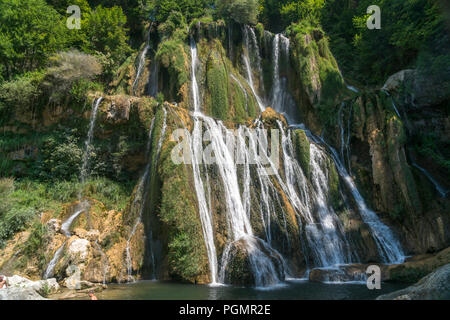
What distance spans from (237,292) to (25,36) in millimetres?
21019

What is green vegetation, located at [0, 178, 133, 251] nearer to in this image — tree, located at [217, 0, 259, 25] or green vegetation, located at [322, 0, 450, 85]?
tree, located at [217, 0, 259, 25]

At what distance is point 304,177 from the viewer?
50.3ft

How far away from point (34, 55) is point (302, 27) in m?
20.0

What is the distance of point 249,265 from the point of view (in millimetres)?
10883

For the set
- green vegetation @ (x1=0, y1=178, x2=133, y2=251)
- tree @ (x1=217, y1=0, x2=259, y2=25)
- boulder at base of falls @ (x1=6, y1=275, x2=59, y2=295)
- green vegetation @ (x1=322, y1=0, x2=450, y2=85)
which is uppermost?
tree @ (x1=217, y1=0, x2=259, y2=25)

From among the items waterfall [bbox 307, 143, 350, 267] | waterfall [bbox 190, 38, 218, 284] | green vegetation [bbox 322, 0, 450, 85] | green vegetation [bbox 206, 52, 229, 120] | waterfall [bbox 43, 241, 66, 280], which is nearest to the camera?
waterfall [bbox 43, 241, 66, 280]

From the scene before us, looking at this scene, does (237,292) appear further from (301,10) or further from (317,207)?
(301,10)

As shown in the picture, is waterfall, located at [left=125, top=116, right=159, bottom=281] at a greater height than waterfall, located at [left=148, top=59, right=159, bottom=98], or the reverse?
waterfall, located at [left=148, top=59, right=159, bottom=98]

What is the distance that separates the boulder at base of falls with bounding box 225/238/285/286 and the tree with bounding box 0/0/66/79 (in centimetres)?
1818

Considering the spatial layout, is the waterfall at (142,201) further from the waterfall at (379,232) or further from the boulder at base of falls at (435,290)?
the waterfall at (379,232)

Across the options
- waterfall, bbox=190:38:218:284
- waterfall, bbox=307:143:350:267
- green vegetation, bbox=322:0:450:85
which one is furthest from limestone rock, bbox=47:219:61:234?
green vegetation, bbox=322:0:450:85

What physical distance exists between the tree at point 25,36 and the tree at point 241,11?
12999 mm

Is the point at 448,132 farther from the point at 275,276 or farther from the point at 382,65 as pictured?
the point at 275,276

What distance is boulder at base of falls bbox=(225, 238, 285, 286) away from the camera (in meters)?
10.7
